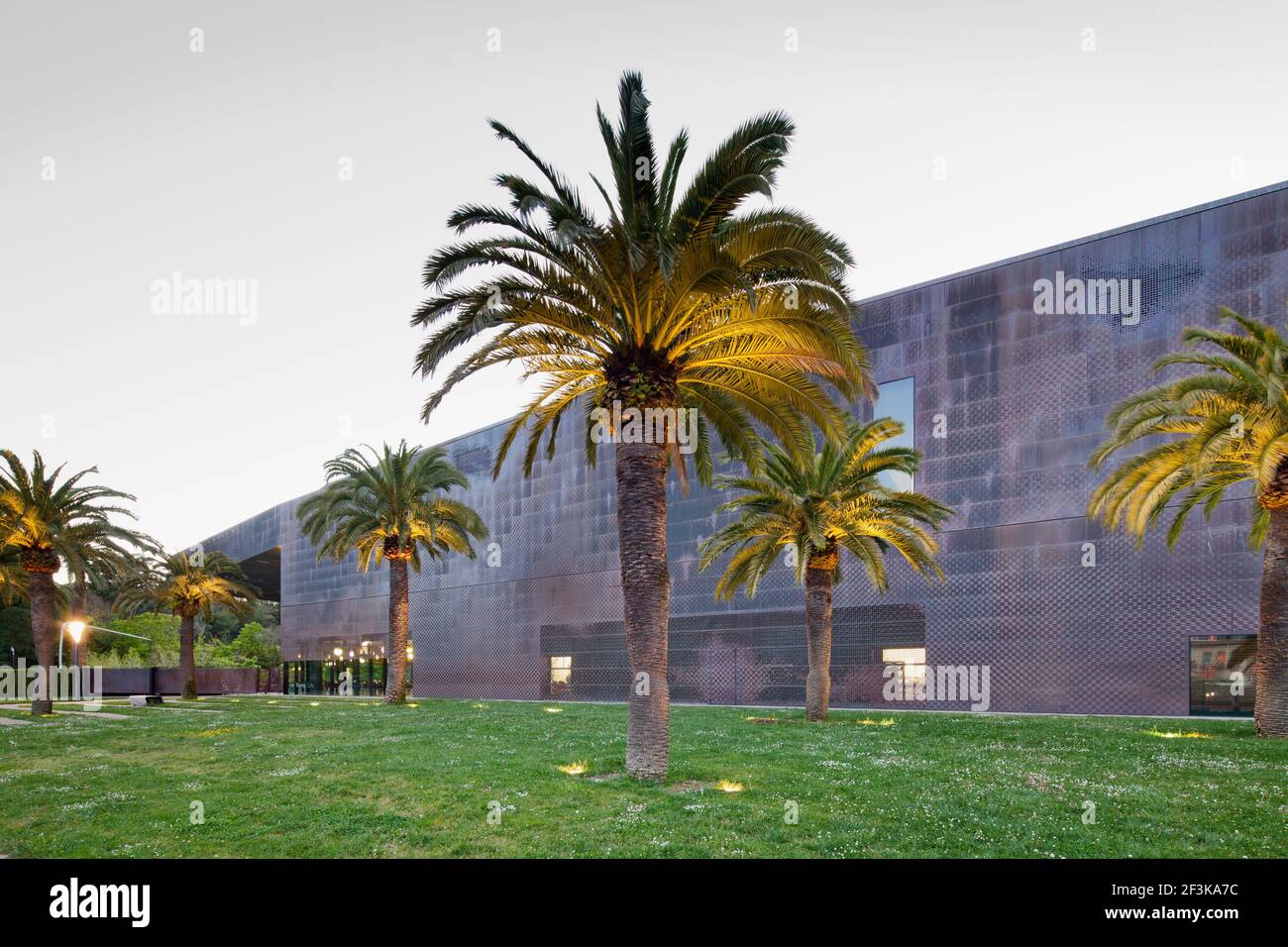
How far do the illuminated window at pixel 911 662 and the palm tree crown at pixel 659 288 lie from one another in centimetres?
2140

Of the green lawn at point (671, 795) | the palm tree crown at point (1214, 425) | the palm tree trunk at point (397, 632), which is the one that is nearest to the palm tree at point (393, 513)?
the palm tree trunk at point (397, 632)

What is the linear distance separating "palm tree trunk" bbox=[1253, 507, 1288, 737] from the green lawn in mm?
1224

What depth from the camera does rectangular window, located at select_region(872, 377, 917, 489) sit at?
37.7 metres

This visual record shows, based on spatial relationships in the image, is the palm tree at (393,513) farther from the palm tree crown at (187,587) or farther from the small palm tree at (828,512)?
the small palm tree at (828,512)

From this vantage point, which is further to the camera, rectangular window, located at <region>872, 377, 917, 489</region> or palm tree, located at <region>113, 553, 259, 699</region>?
palm tree, located at <region>113, 553, 259, 699</region>

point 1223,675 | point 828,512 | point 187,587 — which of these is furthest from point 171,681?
point 1223,675

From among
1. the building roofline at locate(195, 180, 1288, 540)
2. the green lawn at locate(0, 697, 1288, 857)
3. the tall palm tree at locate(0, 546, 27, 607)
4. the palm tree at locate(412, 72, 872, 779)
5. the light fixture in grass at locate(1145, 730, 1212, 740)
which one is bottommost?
the light fixture in grass at locate(1145, 730, 1212, 740)

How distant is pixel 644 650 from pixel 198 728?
1981 centimetres

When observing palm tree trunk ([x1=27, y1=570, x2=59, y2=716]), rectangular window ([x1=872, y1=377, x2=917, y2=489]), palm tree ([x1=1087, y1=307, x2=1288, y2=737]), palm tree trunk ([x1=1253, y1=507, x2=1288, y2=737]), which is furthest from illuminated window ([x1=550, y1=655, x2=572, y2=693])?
palm tree trunk ([x1=1253, y1=507, x2=1288, y2=737])

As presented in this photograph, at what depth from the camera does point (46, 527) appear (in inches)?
1313

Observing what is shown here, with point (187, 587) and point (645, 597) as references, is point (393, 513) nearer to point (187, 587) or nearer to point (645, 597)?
point (187, 587)

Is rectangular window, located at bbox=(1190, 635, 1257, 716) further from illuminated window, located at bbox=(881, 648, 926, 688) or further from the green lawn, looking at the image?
illuminated window, located at bbox=(881, 648, 926, 688)

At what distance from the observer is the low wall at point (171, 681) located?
6831 centimetres

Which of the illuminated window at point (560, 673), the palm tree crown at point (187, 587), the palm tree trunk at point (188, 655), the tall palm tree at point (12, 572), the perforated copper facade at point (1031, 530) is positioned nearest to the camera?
the perforated copper facade at point (1031, 530)
